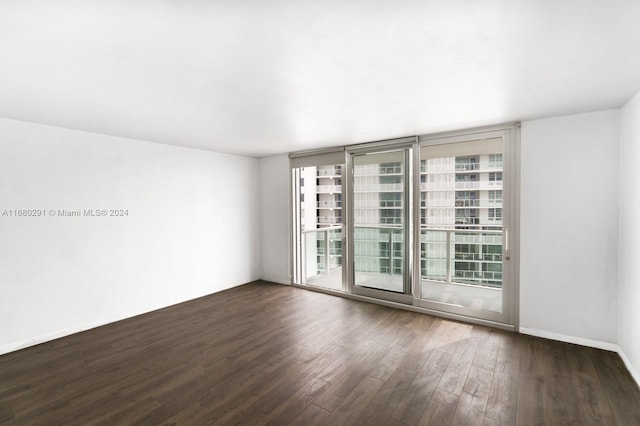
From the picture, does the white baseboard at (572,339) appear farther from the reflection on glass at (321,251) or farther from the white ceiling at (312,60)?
the reflection on glass at (321,251)

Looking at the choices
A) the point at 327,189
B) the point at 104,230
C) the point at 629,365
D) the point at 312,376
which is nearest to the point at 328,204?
the point at 327,189

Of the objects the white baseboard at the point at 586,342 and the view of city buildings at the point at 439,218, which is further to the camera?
the view of city buildings at the point at 439,218

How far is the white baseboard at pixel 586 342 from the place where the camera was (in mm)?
2595

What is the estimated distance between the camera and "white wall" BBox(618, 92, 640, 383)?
96.3 inches

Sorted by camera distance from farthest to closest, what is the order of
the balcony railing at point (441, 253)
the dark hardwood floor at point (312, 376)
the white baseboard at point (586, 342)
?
the balcony railing at point (441, 253)
the white baseboard at point (586, 342)
the dark hardwood floor at point (312, 376)

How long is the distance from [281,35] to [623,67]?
232cm

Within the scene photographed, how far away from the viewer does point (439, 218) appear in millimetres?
4074

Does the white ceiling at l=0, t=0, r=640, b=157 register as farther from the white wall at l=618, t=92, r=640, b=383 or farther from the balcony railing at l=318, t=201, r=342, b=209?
the balcony railing at l=318, t=201, r=342, b=209

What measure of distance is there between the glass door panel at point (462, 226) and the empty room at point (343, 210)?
0.10 ft

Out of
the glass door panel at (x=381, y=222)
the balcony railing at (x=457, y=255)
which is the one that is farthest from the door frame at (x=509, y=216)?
the glass door panel at (x=381, y=222)

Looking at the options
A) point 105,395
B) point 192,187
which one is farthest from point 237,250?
point 105,395

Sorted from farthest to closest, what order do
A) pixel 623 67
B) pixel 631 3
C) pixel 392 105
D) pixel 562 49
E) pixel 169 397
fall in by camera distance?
pixel 392 105, pixel 169 397, pixel 623 67, pixel 562 49, pixel 631 3

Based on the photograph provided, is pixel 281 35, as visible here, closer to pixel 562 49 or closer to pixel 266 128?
pixel 562 49

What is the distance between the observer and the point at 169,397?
2.27m
